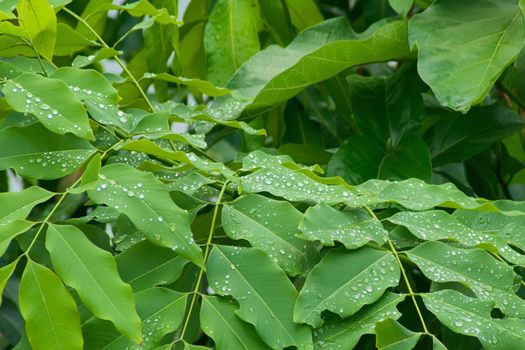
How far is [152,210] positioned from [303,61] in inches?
14.4

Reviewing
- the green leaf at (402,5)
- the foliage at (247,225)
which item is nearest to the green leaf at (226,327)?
the foliage at (247,225)

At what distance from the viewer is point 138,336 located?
1.57 ft

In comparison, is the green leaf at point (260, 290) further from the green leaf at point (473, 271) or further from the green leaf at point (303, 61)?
the green leaf at point (303, 61)

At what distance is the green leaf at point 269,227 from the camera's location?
1.81 ft

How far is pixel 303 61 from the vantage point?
85 centimetres

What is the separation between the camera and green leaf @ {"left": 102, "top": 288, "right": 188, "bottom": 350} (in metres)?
0.51

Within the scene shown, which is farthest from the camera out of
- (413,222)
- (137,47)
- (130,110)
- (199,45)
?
(137,47)

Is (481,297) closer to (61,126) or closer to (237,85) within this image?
(61,126)

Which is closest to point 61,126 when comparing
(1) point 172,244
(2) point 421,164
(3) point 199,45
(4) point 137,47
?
(1) point 172,244

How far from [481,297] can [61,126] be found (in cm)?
28

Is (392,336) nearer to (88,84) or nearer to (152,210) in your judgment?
(152,210)

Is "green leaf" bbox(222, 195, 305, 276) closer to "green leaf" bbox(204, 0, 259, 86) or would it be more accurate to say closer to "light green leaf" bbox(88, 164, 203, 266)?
"light green leaf" bbox(88, 164, 203, 266)

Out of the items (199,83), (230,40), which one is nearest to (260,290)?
(199,83)

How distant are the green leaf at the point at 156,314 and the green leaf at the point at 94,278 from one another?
0.09 feet
